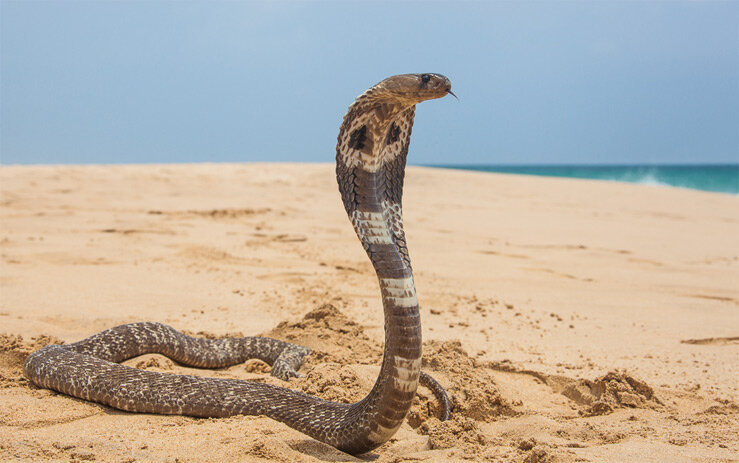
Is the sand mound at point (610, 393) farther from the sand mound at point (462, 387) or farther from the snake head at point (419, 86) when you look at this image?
the snake head at point (419, 86)

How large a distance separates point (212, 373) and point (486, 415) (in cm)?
199

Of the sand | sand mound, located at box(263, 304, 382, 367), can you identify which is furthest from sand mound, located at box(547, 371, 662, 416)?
sand mound, located at box(263, 304, 382, 367)

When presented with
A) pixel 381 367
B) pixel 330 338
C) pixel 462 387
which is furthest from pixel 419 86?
pixel 330 338

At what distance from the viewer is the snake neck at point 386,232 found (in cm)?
250

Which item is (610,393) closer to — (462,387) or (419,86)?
(462,387)

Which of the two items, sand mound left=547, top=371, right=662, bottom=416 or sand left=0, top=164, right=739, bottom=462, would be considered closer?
sand left=0, top=164, right=739, bottom=462

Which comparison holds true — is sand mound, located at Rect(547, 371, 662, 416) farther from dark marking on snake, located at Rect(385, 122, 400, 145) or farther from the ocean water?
the ocean water

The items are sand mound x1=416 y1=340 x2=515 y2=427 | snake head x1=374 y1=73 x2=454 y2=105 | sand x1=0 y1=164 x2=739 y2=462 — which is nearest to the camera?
snake head x1=374 y1=73 x2=454 y2=105

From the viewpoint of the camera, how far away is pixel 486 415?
140 inches

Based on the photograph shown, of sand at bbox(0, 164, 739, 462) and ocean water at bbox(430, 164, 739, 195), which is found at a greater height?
ocean water at bbox(430, 164, 739, 195)

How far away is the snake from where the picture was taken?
2498 mm

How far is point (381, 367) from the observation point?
286 centimetres

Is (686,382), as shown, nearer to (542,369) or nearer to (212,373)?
(542,369)

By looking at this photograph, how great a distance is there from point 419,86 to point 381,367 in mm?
1268
